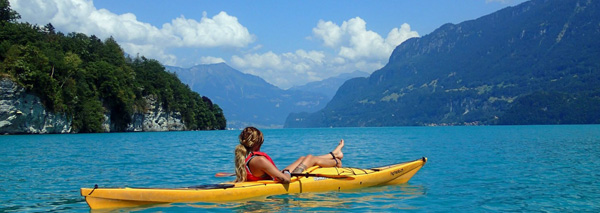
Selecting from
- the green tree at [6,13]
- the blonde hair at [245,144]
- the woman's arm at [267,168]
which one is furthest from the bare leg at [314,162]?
the green tree at [6,13]

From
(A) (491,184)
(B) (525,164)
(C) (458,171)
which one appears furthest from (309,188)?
(B) (525,164)

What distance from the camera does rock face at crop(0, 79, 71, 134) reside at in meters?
56.4

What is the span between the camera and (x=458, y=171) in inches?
777

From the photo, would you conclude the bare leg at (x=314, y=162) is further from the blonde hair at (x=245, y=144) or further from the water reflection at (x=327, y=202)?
the blonde hair at (x=245, y=144)

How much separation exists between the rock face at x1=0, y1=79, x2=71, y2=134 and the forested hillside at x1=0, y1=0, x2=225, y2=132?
90 centimetres

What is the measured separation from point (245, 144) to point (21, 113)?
5656cm

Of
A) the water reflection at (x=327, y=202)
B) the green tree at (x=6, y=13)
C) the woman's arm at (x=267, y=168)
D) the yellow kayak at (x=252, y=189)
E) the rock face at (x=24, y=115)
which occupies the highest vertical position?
the green tree at (x=6, y=13)

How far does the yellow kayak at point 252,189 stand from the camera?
35.3 ft

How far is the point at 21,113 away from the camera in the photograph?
58.7m

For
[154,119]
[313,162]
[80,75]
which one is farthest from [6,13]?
[313,162]

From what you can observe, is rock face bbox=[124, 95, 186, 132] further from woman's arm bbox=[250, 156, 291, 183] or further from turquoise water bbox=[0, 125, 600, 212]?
woman's arm bbox=[250, 156, 291, 183]

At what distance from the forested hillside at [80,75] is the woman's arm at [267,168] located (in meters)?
54.4

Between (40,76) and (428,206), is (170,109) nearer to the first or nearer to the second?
(40,76)

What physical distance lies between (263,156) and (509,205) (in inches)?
236
